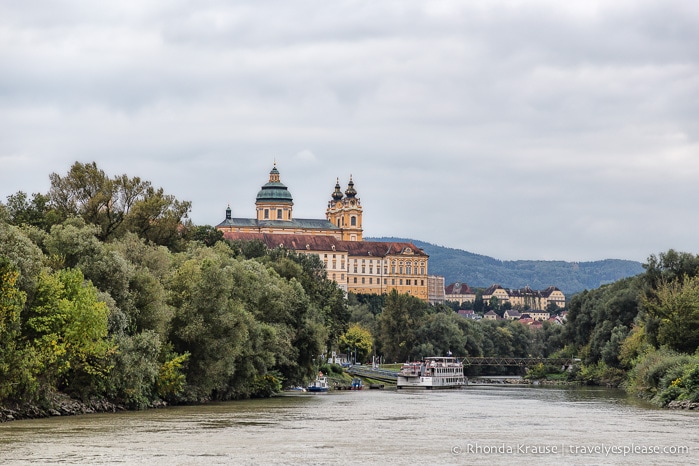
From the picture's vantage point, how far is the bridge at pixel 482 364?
451 feet

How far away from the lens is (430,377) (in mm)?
127125

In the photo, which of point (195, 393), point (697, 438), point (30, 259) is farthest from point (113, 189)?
point (697, 438)

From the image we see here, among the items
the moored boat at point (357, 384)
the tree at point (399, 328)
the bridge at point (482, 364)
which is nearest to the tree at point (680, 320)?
the moored boat at point (357, 384)

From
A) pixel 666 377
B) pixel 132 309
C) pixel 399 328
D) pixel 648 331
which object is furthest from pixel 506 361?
pixel 132 309

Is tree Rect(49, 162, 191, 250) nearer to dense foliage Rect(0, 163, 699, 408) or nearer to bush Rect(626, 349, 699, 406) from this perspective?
dense foliage Rect(0, 163, 699, 408)

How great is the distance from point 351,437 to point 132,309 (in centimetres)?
1920

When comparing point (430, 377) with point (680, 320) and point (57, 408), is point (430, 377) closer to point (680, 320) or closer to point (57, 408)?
point (680, 320)

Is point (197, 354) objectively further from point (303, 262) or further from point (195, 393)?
point (303, 262)

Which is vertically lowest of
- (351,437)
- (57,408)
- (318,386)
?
(351,437)

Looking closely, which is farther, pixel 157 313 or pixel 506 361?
pixel 506 361

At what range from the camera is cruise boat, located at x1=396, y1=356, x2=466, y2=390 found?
12625 centimetres

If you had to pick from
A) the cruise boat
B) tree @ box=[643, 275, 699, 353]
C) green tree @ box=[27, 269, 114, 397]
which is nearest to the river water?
green tree @ box=[27, 269, 114, 397]

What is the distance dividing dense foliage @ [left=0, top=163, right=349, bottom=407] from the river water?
8.14 ft

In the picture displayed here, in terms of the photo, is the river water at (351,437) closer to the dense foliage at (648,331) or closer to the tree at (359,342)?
the dense foliage at (648,331)
